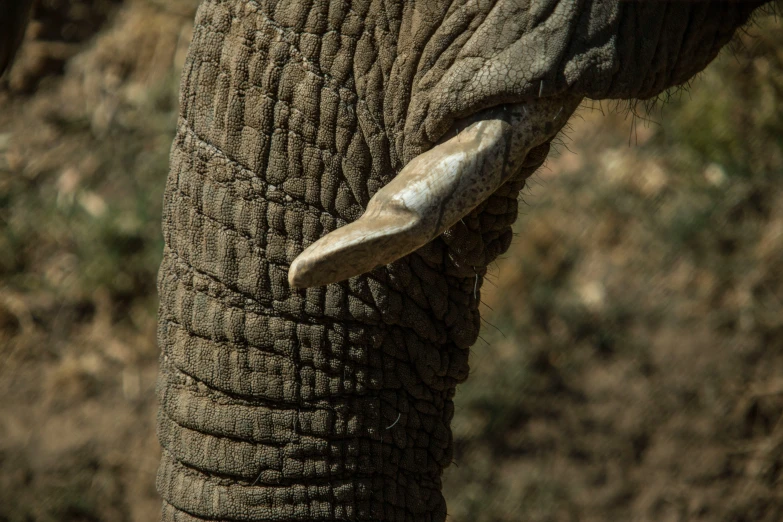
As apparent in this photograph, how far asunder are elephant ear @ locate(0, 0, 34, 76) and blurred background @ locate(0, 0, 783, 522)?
173 cm

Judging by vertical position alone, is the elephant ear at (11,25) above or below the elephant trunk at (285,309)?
above

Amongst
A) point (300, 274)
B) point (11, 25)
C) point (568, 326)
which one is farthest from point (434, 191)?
point (568, 326)

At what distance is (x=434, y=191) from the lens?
1188 mm

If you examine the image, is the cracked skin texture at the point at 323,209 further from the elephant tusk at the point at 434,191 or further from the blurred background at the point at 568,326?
the blurred background at the point at 568,326

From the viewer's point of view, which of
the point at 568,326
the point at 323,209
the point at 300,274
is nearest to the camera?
the point at 300,274

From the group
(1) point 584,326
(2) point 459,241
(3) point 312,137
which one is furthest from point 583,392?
(3) point 312,137

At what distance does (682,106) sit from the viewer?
3.50m

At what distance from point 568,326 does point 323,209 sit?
2.05 m

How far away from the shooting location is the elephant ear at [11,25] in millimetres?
1346

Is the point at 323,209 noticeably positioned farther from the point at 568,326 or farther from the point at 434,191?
the point at 568,326

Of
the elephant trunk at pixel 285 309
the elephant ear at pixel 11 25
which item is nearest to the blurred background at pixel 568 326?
the elephant trunk at pixel 285 309

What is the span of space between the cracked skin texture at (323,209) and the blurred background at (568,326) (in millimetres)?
1398

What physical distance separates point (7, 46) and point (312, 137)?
47 centimetres

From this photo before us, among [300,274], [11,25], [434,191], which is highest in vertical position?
[11,25]
